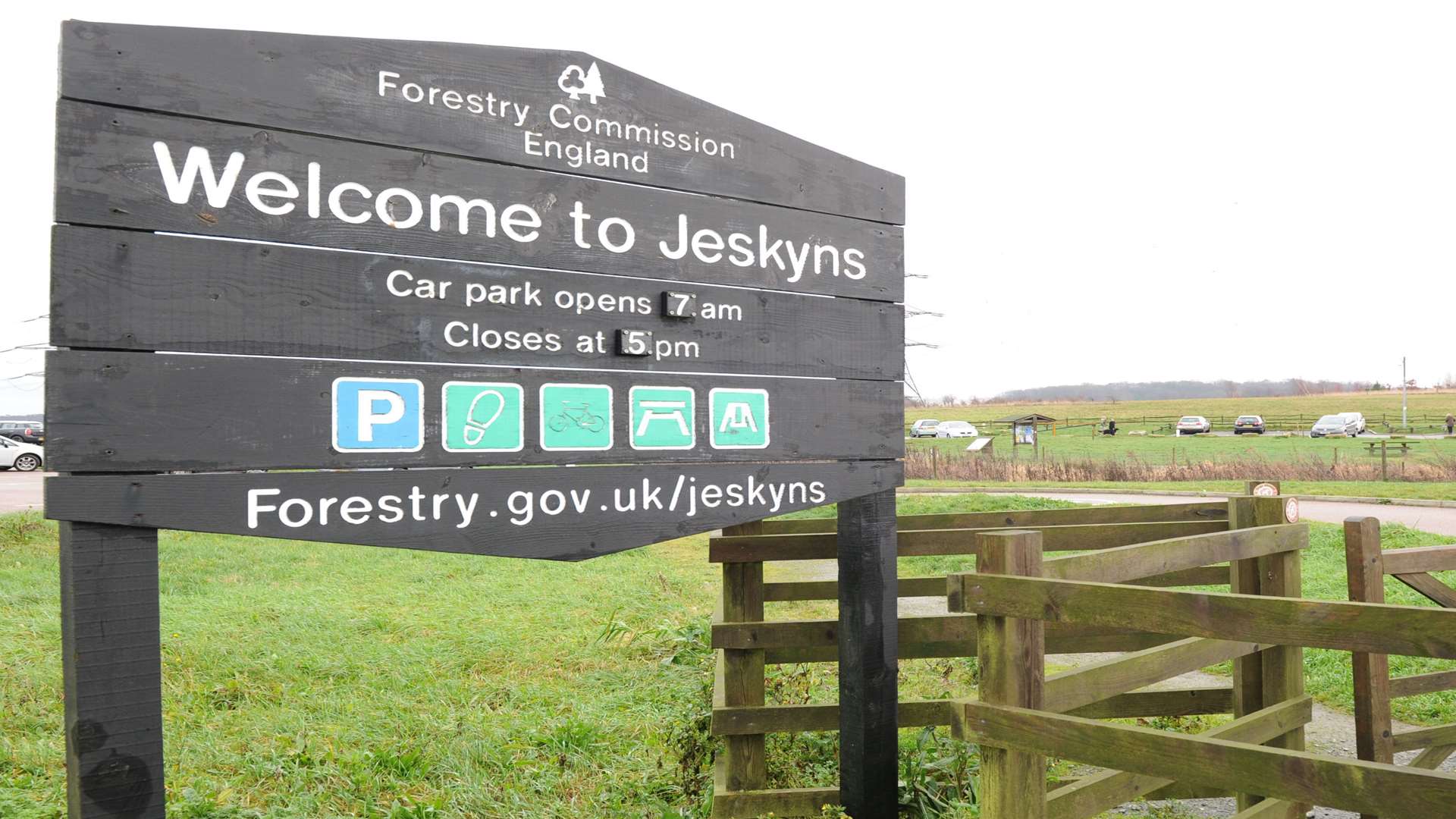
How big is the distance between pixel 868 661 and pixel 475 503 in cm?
184

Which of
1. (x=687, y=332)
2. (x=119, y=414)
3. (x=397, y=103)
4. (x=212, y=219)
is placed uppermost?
(x=397, y=103)

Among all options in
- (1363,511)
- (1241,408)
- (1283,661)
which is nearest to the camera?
(1283,661)

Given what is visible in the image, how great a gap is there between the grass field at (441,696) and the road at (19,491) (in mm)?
8246

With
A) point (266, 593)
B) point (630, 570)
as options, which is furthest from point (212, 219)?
point (630, 570)

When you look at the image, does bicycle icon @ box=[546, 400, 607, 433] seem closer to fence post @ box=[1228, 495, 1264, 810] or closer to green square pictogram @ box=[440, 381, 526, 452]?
green square pictogram @ box=[440, 381, 526, 452]

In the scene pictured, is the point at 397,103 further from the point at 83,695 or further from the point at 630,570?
A: the point at 630,570

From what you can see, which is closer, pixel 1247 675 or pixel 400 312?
pixel 400 312

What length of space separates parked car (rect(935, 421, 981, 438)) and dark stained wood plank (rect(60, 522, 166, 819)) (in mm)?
57154

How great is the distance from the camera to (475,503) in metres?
2.98

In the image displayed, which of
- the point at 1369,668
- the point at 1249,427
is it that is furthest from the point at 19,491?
the point at 1249,427

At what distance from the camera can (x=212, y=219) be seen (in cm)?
257

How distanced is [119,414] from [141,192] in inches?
23.8

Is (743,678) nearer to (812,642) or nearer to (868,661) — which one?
(812,642)

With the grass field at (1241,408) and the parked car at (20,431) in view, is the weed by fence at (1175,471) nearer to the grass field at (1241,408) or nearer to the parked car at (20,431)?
the parked car at (20,431)
